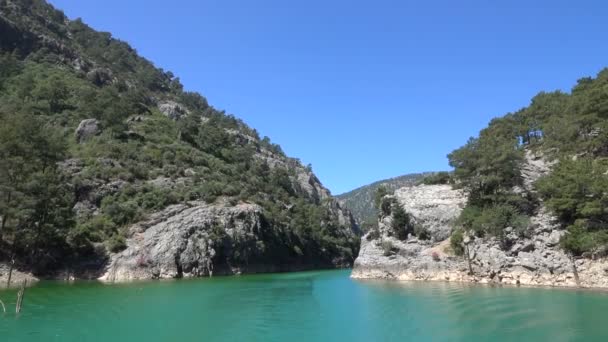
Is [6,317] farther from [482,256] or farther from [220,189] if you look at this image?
[220,189]

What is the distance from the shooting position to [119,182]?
3209 inches

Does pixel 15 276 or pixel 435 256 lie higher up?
pixel 435 256

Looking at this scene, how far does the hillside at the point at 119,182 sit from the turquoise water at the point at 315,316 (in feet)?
71.9

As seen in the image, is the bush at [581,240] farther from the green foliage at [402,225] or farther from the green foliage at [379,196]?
the green foliage at [379,196]

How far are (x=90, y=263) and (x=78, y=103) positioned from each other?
6127 cm

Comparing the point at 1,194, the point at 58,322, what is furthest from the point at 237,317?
the point at 1,194

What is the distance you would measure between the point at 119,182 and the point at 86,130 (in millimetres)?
23188

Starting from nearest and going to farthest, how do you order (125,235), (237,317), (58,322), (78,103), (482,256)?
(58,322)
(237,317)
(482,256)
(125,235)
(78,103)

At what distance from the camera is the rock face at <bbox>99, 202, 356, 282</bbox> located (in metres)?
65.9

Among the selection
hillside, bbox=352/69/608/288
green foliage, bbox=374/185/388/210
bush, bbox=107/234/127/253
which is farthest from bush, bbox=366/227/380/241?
bush, bbox=107/234/127/253

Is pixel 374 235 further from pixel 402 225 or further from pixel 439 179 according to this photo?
pixel 439 179

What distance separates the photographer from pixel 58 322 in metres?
26.9

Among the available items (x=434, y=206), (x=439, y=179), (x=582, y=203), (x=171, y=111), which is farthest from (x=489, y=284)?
(x=171, y=111)

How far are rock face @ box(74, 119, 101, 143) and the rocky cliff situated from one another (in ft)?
210
